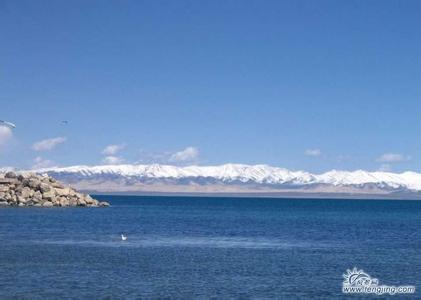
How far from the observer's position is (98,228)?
362ft

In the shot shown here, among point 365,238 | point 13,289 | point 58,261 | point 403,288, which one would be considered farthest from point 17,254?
point 365,238

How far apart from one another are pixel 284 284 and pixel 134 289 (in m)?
11.3

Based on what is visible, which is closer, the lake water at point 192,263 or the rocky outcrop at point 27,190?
the lake water at point 192,263

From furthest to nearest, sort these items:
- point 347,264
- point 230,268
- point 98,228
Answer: point 98,228 → point 347,264 → point 230,268

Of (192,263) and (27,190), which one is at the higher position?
(27,190)

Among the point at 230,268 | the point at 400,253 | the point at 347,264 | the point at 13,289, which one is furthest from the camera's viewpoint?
the point at 400,253

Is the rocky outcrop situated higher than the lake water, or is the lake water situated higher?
the rocky outcrop

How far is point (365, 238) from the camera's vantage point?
324 feet

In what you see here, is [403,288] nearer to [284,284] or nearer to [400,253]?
[284,284]

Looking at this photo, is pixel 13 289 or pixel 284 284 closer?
pixel 13 289

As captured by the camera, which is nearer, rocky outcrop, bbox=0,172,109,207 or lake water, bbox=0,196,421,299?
lake water, bbox=0,196,421,299

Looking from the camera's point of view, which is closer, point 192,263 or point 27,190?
point 192,263

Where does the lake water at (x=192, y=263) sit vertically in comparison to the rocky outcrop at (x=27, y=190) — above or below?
below

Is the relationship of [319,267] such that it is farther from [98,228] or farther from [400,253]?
[98,228]
